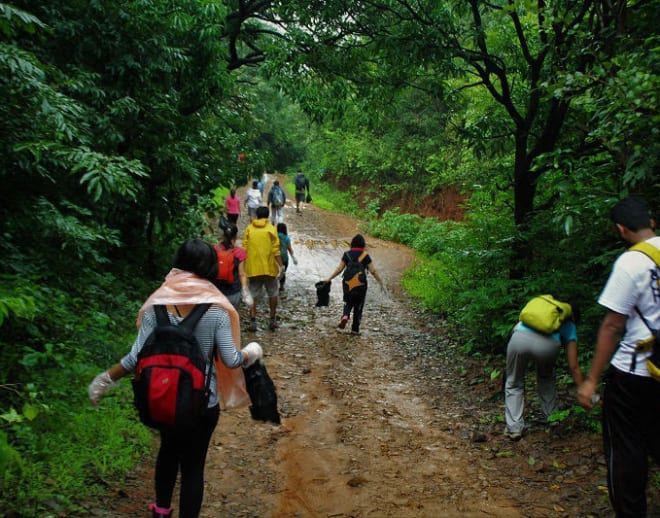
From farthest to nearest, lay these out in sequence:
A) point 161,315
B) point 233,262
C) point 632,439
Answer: point 233,262 → point 632,439 → point 161,315

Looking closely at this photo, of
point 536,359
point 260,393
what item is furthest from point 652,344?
point 260,393

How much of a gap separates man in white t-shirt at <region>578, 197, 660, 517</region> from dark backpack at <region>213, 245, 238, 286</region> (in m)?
4.93

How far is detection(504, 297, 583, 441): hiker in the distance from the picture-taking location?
4922mm

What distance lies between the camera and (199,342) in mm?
3055

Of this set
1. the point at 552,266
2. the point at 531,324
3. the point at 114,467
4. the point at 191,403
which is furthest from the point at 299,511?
the point at 552,266

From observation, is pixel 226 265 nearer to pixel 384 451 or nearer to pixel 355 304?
pixel 355 304

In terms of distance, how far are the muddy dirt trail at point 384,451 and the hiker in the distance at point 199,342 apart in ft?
Result: 2.98

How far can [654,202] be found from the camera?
497 cm

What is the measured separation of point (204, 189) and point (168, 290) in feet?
23.4

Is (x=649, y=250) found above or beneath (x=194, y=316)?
above

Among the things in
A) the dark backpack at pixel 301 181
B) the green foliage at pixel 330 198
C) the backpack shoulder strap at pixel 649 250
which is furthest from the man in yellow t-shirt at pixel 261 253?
the green foliage at pixel 330 198

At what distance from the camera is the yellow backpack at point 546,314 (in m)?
4.87

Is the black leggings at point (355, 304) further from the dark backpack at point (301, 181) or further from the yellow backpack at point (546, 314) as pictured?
the dark backpack at point (301, 181)

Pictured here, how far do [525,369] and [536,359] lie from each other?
0.63ft
